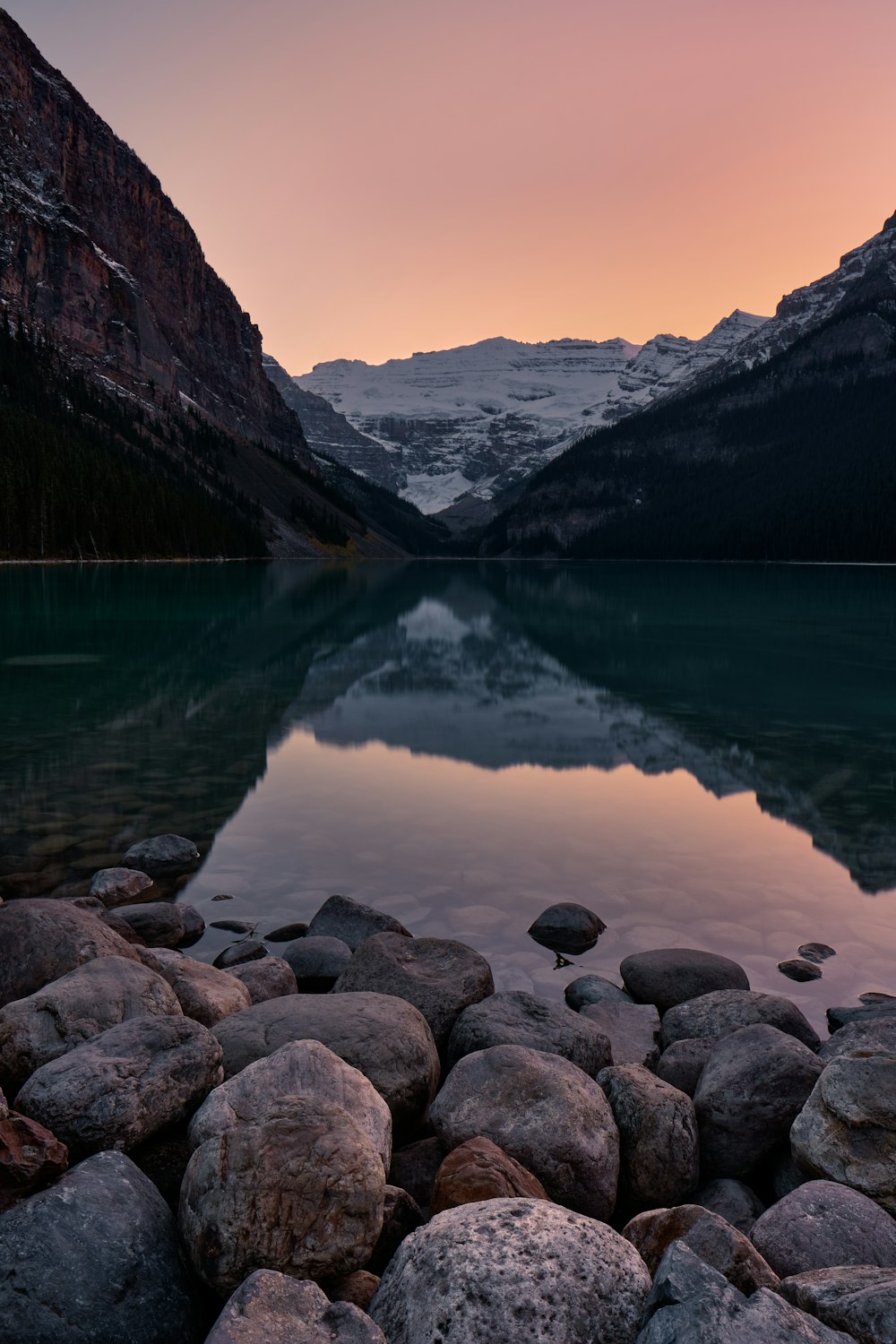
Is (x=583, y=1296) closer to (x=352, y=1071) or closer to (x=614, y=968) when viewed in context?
(x=352, y=1071)

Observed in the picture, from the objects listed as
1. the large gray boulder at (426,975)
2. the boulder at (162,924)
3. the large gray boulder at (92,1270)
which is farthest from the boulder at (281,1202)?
the boulder at (162,924)

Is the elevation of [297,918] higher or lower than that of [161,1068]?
lower

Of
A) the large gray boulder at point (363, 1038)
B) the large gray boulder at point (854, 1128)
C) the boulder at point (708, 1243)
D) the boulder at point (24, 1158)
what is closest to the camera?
the boulder at point (708, 1243)

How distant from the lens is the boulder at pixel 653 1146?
6.52 m

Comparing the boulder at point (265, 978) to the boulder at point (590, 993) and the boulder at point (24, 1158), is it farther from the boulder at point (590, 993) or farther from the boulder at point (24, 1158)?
the boulder at point (24, 1158)

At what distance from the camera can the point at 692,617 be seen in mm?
61688

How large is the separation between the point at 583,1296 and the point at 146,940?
8.21m

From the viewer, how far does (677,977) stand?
10.1 meters

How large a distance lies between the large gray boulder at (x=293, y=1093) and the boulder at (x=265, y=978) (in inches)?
130

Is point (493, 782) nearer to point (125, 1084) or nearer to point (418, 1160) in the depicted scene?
point (418, 1160)

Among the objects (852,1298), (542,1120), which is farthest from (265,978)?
(852,1298)

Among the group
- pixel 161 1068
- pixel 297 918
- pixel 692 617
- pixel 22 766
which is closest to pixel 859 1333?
pixel 161 1068

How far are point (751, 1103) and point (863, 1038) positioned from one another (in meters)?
1.46

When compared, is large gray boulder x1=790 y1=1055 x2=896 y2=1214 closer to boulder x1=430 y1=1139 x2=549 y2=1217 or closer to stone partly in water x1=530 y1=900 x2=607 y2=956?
boulder x1=430 y1=1139 x2=549 y2=1217
